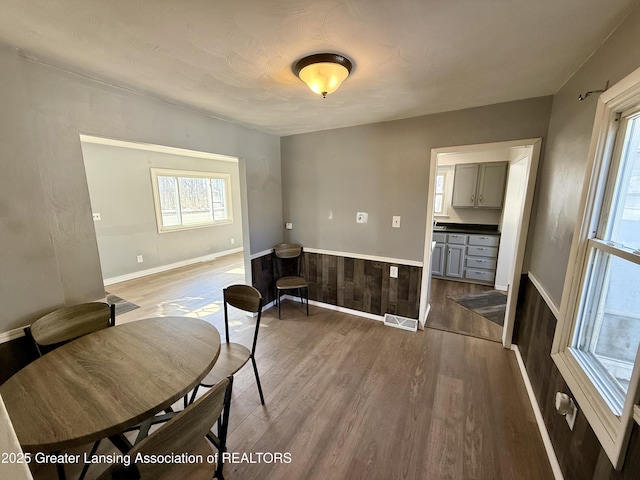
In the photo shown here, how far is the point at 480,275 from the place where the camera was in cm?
430

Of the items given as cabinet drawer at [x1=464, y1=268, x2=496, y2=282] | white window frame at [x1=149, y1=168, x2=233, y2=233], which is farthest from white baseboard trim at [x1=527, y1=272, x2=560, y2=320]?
white window frame at [x1=149, y1=168, x2=233, y2=233]

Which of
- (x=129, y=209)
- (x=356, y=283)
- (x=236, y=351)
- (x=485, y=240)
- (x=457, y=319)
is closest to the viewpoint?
(x=236, y=351)

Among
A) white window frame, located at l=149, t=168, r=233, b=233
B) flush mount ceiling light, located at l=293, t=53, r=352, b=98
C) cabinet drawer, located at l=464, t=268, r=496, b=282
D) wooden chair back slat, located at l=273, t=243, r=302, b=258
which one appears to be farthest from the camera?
white window frame, located at l=149, t=168, r=233, b=233

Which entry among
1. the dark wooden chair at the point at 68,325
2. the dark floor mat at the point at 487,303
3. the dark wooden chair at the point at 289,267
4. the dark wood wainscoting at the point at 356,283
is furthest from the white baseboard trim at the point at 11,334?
the dark floor mat at the point at 487,303

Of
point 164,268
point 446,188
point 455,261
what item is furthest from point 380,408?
point 164,268

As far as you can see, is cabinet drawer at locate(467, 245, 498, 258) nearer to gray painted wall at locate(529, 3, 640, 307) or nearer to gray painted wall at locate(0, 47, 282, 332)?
gray painted wall at locate(529, 3, 640, 307)

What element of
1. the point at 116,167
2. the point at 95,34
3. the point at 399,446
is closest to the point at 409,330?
the point at 399,446

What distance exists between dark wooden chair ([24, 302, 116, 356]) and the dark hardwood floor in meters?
3.13

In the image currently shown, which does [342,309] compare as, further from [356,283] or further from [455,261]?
[455,261]

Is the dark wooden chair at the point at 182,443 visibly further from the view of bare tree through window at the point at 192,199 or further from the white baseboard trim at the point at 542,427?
the view of bare tree through window at the point at 192,199

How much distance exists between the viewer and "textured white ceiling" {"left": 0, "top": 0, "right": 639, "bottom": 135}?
1.12m

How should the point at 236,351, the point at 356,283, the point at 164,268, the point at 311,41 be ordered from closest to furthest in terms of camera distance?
the point at 311,41 < the point at 236,351 < the point at 356,283 < the point at 164,268

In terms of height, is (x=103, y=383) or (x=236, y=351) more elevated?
(x=103, y=383)

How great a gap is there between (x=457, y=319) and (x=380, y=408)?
1840mm
